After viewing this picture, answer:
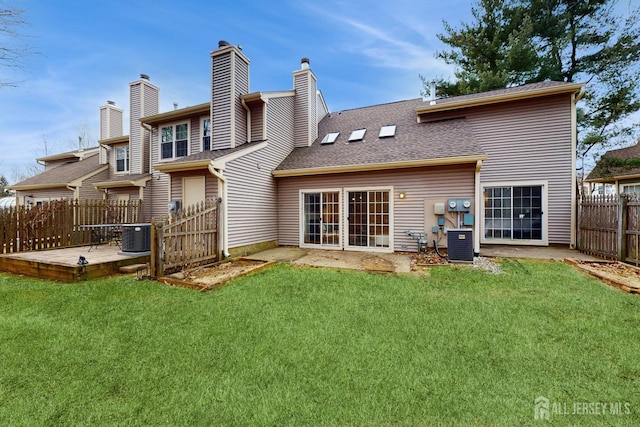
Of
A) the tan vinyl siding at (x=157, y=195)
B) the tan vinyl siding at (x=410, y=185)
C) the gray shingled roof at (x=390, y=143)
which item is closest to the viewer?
the tan vinyl siding at (x=410, y=185)

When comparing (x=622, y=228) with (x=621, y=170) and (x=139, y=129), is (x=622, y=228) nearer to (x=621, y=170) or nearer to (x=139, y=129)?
(x=621, y=170)

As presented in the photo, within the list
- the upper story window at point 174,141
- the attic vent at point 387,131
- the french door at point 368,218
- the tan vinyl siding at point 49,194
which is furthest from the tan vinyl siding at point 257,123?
the tan vinyl siding at point 49,194

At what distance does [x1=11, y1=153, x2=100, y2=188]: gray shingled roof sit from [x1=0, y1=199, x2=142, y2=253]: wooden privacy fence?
5174mm

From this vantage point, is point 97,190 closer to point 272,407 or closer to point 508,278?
point 272,407

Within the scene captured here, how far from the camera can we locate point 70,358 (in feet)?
8.51

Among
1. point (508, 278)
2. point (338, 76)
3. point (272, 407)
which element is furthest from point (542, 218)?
point (338, 76)

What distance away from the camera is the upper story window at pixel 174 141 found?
10.6m

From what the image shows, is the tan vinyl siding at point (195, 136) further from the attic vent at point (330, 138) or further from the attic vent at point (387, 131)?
the attic vent at point (387, 131)

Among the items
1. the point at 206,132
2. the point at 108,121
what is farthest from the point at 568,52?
the point at 108,121

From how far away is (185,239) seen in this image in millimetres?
5930

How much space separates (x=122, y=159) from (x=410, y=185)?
1366cm

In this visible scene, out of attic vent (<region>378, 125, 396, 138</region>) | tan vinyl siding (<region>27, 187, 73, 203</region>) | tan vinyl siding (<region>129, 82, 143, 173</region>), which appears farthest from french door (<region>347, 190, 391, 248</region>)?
tan vinyl siding (<region>27, 187, 73, 203</region>)

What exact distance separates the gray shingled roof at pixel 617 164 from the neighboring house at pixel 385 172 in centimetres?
603

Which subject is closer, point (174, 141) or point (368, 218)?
point (368, 218)
